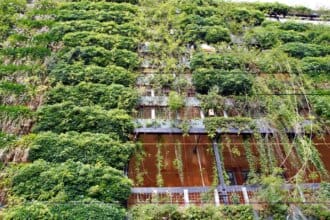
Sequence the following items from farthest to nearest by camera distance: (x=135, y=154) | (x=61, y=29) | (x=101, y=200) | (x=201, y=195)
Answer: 1. (x=61, y=29)
2. (x=135, y=154)
3. (x=201, y=195)
4. (x=101, y=200)

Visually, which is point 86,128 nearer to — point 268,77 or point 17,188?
point 17,188

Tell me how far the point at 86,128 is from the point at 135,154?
47.3 inches

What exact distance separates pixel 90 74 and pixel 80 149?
249cm

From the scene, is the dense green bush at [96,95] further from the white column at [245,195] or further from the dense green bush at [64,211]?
the white column at [245,195]

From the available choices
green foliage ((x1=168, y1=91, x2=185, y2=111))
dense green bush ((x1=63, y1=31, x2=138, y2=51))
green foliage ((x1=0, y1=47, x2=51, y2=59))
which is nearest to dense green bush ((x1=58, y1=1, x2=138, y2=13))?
A: dense green bush ((x1=63, y1=31, x2=138, y2=51))

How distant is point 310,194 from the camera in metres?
7.32

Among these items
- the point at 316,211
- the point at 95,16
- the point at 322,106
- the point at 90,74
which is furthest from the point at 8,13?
the point at 316,211

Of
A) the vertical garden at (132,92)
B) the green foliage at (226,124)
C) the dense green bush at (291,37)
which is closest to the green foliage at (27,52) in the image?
the vertical garden at (132,92)

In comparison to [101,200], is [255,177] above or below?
above

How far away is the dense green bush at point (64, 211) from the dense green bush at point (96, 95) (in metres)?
2.68

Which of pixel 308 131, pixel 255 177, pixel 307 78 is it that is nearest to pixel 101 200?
pixel 255 177

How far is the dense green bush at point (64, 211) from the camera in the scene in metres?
6.39

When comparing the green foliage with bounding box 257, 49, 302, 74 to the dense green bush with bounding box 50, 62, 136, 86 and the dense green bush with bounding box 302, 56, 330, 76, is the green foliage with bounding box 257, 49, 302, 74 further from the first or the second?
the dense green bush with bounding box 50, 62, 136, 86

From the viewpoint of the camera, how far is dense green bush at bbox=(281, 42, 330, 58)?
10961mm
